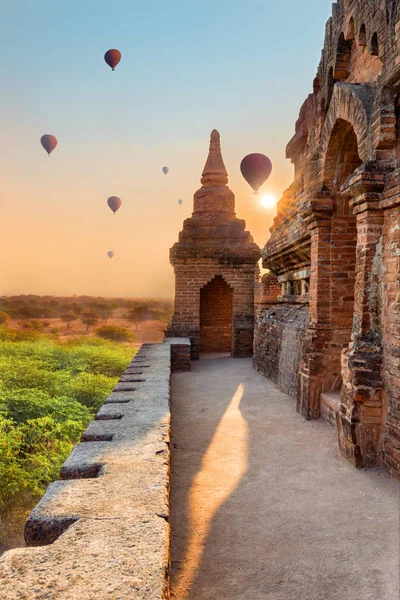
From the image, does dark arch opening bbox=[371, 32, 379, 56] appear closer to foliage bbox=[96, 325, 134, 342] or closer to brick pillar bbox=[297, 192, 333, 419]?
brick pillar bbox=[297, 192, 333, 419]

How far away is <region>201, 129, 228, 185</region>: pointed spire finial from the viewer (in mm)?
14180

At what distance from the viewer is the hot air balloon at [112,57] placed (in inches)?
652

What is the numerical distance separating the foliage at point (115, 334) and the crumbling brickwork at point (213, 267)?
73.9 feet

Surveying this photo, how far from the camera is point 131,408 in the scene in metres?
4.61

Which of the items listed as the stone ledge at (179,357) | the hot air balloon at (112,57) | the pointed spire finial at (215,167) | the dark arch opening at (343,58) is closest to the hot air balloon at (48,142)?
the hot air balloon at (112,57)

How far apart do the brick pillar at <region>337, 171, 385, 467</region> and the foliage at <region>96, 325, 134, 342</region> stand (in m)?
31.7

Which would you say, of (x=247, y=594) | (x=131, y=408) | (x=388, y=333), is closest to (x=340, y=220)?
(x=388, y=333)

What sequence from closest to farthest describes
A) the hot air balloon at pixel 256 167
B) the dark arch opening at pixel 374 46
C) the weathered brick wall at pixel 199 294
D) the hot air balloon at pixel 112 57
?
the dark arch opening at pixel 374 46, the weathered brick wall at pixel 199 294, the hot air balloon at pixel 256 167, the hot air balloon at pixel 112 57

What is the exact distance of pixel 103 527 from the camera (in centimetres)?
213

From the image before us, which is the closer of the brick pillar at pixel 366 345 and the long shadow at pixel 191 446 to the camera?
the long shadow at pixel 191 446

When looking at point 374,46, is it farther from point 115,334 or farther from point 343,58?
point 115,334

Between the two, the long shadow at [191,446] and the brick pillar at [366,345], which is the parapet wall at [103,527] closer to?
the long shadow at [191,446]

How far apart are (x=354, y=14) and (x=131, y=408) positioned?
5184 mm

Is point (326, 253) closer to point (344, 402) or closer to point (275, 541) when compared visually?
point (344, 402)
